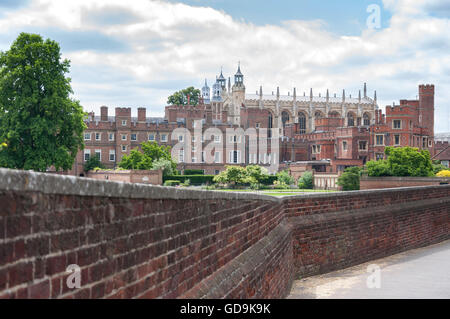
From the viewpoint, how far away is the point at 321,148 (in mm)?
92000

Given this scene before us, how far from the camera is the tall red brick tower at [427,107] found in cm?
10519

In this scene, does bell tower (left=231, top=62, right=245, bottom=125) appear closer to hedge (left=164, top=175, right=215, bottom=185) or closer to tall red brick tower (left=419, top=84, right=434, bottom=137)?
tall red brick tower (left=419, top=84, right=434, bottom=137)

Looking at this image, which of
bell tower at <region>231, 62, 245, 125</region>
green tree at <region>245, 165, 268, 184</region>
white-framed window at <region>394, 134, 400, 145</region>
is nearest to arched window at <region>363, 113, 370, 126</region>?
bell tower at <region>231, 62, 245, 125</region>

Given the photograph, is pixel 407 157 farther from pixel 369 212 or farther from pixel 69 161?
pixel 369 212

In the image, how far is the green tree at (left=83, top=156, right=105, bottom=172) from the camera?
79.9 metres

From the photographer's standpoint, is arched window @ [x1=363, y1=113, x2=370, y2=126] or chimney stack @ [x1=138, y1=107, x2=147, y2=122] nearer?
chimney stack @ [x1=138, y1=107, x2=147, y2=122]

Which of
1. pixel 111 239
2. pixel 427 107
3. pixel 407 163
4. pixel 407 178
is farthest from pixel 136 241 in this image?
pixel 427 107

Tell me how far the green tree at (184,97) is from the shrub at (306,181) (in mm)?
45261

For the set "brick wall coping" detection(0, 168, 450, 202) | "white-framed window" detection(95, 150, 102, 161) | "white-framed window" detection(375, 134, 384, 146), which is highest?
"white-framed window" detection(375, 134, 384, 146)

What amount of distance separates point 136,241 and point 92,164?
77.0 meters

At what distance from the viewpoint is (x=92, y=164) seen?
80.6 meters

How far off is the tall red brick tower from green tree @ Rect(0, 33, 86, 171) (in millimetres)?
74735

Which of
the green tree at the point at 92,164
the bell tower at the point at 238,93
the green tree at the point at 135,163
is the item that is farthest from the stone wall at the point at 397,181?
the bell tower at the point at 238,93

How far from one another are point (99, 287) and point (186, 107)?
8830 centimetres
